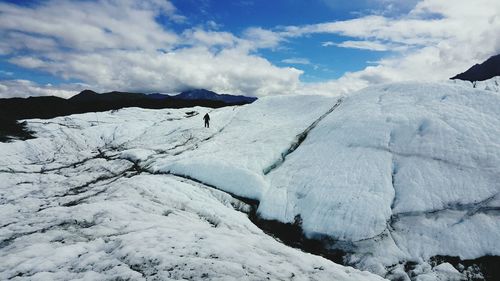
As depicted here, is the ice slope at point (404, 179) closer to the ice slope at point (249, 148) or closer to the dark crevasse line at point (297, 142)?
the dark crevasse line at point (297, 142)

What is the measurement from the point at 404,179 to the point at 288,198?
7.79m

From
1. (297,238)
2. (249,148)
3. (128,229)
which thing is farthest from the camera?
(249,148)

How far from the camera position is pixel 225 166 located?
1179 inches

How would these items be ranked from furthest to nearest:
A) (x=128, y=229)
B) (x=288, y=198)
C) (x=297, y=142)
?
(x=297, y=142), (x=288, y=198), (x=128, y=229)

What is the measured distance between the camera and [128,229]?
17109mm

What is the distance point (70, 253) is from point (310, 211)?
1428 centimetres

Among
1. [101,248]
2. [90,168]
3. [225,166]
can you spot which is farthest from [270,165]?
[90,168]

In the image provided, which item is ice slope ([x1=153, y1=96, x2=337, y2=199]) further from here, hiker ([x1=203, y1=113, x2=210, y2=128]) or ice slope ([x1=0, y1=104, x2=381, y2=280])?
hiker ([x1=203, y1=113, x2=210, y2=128])

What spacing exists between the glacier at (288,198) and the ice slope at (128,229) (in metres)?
0.09

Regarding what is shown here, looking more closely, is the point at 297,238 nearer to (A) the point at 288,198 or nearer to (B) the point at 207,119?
(A) the point at 288,198

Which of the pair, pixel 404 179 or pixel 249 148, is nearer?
pixel 404 179

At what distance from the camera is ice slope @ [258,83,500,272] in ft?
62.2

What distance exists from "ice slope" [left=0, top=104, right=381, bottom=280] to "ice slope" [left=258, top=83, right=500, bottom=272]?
461 cm

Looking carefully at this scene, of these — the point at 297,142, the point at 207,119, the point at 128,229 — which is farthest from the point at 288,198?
the point at 207,119
